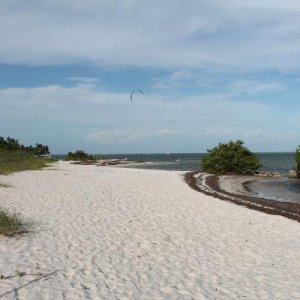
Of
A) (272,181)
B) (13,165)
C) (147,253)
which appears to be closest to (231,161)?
(272,181)

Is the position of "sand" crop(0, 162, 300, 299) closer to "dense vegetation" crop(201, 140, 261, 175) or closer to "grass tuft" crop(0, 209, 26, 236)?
"grass tuft" crop(0, 209, 26, 236)

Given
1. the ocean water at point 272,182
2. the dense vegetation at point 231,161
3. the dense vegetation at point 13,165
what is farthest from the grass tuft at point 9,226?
the dense vegetation at point 231,161

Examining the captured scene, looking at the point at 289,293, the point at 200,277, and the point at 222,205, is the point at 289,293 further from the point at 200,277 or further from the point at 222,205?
the point at 222,205

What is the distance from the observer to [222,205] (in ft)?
62.0

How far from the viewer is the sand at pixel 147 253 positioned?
302 inches

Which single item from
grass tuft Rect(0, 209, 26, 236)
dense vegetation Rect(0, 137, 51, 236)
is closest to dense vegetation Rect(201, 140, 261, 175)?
dense vegetation Rect(0, 137, 51, 236)

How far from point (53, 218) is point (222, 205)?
810 cm

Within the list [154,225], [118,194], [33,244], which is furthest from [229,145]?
[33,244]

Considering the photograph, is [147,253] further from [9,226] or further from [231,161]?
[231,161]

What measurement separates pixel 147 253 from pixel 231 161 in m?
38.4

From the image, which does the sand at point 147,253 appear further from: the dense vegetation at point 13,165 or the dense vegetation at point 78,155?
the dense vegetation at point 78,155

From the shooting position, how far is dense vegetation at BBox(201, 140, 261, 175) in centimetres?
4759

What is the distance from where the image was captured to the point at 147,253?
1012 centimetres

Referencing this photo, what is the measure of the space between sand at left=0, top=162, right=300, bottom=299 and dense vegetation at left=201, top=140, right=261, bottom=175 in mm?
30821
